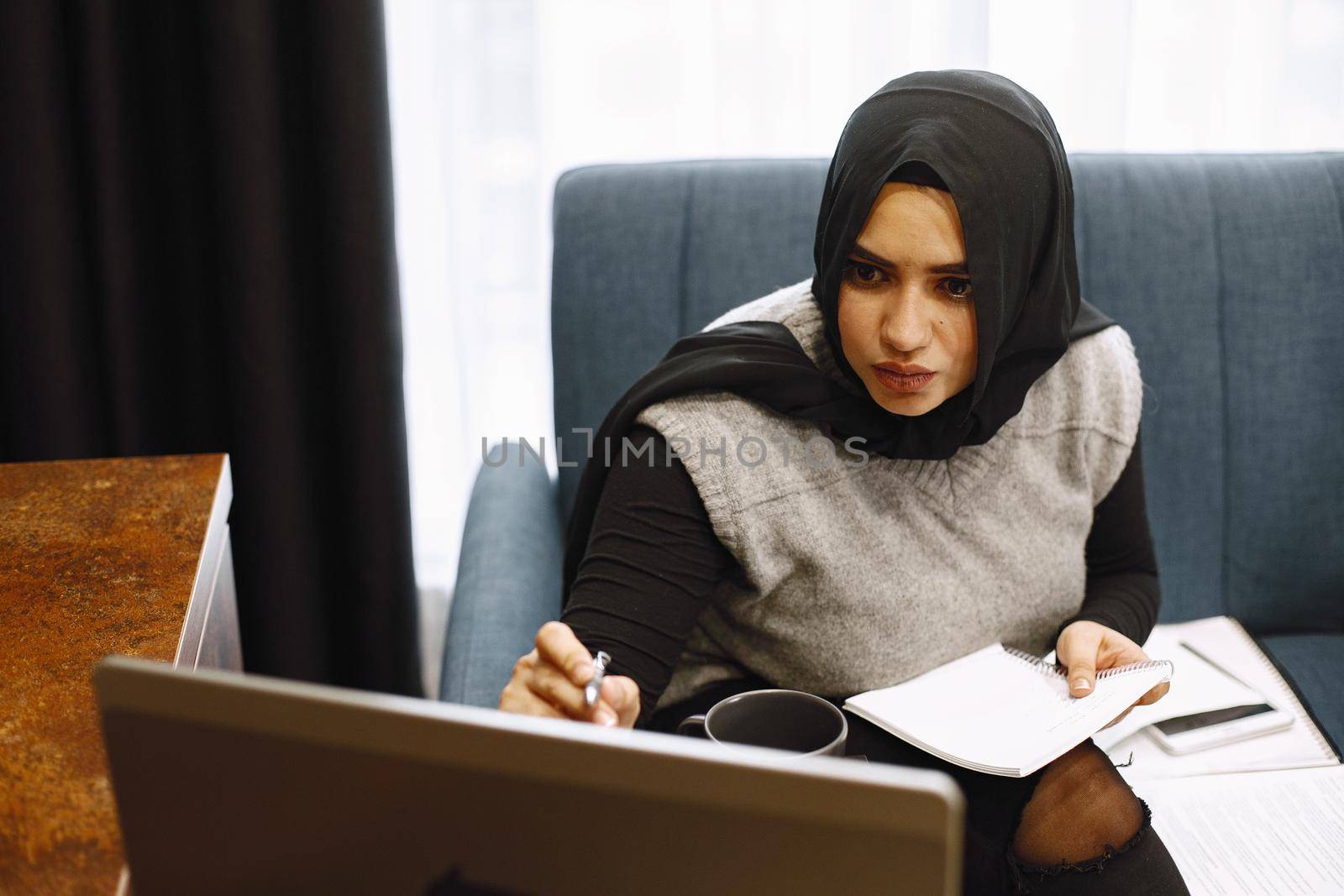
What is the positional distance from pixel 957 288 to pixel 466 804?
81 cm

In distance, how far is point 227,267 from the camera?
165 centimetres

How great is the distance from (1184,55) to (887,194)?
1.06 meters

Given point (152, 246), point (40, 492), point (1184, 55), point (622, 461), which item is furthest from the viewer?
point (1184, 55)

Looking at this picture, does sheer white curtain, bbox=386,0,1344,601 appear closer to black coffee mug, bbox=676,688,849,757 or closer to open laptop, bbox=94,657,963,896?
black coffee mug, bbox=676,688,849,757

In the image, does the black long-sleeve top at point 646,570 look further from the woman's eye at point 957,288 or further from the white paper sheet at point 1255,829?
the white paper sheet at point 1255,829

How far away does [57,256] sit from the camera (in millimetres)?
1613

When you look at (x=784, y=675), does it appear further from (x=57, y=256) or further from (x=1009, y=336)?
(x=57, y=256)

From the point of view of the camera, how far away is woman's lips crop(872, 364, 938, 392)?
1103mm

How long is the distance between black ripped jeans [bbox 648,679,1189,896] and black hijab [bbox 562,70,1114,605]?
346 millimetres

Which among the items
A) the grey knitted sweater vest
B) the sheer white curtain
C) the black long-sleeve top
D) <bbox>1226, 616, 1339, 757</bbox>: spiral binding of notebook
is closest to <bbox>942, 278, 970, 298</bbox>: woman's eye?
the grey knitted sweater vest

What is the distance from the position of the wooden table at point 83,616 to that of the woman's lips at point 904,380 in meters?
0.63

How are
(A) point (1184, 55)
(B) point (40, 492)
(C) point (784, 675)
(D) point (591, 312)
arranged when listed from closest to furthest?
(B) point (40, 492)
(C) point (784, 675)
(D) point (591, 312)
(A) point (1184, 55)

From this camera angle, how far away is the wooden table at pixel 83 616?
60 cm

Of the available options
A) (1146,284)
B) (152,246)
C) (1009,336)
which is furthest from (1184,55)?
(152,246)
